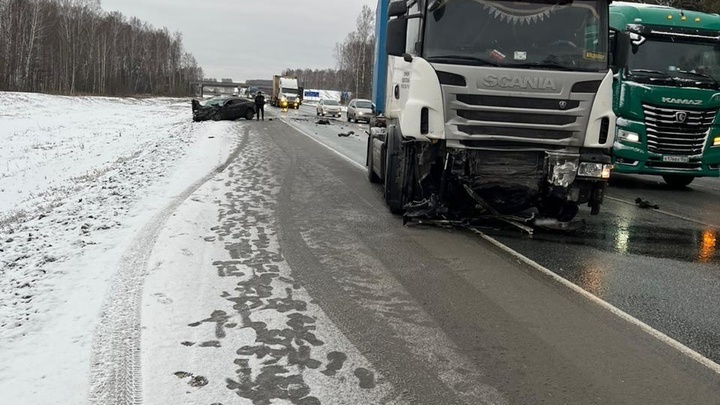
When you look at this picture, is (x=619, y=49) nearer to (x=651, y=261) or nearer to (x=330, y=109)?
(x=651, y=261)

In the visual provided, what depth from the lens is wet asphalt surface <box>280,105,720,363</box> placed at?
482 centimetres

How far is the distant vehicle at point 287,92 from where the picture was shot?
193ft

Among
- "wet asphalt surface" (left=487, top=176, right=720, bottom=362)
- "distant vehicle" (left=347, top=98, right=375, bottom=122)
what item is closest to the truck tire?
"wet asphalt surface" (left=487, top=176, right=720, bottom=362)

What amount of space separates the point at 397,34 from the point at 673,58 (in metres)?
7.08

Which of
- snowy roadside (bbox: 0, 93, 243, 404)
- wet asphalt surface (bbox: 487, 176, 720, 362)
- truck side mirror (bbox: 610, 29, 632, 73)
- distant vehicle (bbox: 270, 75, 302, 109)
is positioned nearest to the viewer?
snowy roadside (bbox: 0, 93, 243, 404)

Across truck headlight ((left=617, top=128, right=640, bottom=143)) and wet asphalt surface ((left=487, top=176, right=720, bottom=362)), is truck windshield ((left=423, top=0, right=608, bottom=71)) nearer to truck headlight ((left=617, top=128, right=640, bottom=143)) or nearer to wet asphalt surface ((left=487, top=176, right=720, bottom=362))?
wet asphalt surface ((left=487, top=176, right=720, bottom=362))

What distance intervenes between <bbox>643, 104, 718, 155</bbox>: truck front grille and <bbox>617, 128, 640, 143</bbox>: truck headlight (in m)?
0.23

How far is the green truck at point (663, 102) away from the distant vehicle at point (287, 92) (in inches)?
1922

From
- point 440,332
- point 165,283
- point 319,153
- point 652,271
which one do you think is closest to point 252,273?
point 165,283

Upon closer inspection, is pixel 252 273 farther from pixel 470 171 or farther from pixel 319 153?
pixel 319 153

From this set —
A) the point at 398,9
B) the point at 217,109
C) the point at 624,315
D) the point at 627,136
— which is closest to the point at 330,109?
the point at 217,109

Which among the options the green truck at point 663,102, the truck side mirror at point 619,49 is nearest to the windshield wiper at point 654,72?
the green truck at point 663,102

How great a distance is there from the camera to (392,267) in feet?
19.4

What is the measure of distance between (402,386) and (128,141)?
77.4ft
